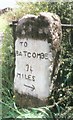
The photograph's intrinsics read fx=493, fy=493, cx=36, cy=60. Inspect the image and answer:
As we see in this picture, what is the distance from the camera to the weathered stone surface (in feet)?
11.7

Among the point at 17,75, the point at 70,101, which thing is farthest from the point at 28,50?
the point at 70,101

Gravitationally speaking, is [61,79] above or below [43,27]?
below

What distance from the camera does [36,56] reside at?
366 centimetres

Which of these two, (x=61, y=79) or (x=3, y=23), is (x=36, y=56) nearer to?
(x=61, y=79)

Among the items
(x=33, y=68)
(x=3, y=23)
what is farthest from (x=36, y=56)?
(x=3, y=23)

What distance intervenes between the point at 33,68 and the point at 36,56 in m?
0.10

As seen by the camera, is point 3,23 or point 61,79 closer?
point 61,79

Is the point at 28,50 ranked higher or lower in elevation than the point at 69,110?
higher

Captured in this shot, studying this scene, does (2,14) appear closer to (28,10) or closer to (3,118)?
(28,10)

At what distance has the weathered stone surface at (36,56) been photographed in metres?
3.58

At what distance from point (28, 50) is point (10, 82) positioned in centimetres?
32

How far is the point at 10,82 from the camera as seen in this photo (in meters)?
3.86

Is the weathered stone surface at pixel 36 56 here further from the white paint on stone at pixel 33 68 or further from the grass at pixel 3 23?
the grass at pixel 3 23

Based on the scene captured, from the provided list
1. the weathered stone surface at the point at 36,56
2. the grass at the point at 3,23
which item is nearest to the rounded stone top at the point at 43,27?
the weathered stone surface at the point at 36,56
